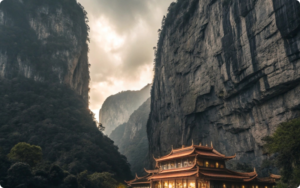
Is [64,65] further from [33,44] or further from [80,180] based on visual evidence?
[80,180]

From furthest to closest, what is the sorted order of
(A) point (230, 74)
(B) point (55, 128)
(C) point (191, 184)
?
1. (B) point (55, 128)
2. (A) point (230, 74)
3. (C) point (191, 184)

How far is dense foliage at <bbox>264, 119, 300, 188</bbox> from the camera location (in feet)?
79.8

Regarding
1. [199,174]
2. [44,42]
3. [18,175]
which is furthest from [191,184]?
[44,42]

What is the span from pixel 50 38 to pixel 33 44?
6.64m

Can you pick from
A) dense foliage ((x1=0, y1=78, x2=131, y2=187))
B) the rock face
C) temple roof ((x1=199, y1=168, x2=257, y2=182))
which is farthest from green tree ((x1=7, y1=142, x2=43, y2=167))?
the rock face

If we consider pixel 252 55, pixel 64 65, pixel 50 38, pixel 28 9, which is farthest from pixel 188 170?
pixel 28 9

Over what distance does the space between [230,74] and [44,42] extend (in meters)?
66.0

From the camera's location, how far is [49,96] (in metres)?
68.4

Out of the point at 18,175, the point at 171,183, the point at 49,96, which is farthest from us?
the point at 49,96

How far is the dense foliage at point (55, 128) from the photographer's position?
161ft

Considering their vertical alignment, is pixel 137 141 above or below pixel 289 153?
above

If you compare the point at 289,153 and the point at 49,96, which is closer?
the point at 289,153

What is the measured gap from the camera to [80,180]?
125 feet

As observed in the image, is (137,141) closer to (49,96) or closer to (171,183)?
(49,96)
